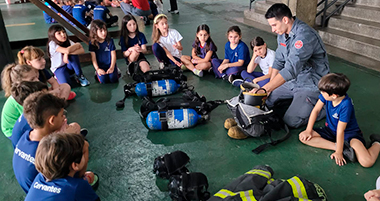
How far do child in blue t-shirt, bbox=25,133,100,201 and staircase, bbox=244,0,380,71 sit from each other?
Result: 4670 millimetres

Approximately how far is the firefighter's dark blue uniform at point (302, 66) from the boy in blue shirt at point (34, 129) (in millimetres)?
2295

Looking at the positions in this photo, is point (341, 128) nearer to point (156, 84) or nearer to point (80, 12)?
point (156, 84)

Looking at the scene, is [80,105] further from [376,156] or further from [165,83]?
[376,156]

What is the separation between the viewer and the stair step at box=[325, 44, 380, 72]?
186 inches

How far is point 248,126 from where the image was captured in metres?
2.99

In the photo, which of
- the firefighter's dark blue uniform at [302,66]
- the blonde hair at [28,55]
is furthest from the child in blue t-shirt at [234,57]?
the blonde hair at [28,55]

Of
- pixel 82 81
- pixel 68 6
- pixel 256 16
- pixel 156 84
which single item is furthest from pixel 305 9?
pixel 68 6

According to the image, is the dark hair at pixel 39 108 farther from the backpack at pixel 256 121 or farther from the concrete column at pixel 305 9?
the concrete column at pixel 305 9

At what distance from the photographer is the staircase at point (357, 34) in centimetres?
501

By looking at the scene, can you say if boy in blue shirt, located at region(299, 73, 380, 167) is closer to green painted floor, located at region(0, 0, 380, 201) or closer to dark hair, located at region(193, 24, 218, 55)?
green painted floor, located at region(0, 0, 380, 201)

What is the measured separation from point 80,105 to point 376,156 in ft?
11.5

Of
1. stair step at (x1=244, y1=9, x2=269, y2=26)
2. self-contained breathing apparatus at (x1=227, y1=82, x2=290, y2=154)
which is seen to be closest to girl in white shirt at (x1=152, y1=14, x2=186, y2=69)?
self-contained breathing apparatus at (x1=227, y1=82, x2=290, y2=154)

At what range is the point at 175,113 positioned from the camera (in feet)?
10.6

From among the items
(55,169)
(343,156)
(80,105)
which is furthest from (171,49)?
(55,169)
